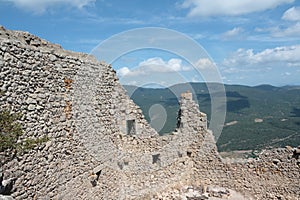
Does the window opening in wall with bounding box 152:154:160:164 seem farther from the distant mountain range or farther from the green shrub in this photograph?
the green shrub

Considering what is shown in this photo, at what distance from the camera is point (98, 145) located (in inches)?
333

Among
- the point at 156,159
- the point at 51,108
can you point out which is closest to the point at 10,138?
the point at 51,108

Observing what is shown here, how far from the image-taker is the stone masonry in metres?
6.04

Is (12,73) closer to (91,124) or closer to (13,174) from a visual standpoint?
(13,174)

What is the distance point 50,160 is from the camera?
262 inches

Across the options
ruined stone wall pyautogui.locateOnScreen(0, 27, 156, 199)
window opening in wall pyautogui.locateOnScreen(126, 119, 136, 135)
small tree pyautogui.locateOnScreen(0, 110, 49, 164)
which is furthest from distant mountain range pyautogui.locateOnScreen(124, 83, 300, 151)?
small tree pyautogui.locateOnScreen(0, 110, 49, 164)

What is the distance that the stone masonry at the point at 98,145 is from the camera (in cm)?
604

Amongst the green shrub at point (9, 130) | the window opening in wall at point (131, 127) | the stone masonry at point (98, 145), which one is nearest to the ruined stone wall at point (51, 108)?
the stone masonry at point (98, 145)

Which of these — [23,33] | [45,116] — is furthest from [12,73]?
[23,33]

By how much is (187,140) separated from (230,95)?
9989 centimetres

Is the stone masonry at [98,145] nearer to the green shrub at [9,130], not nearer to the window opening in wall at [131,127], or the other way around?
the window opening in wall at [131,127]

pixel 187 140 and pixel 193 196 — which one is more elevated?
pixel 187 140

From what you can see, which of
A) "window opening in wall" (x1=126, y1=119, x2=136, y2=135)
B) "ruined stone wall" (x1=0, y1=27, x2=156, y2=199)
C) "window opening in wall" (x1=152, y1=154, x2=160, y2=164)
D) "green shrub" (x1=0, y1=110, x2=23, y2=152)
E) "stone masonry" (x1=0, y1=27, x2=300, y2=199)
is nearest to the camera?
"green shrub" (x1=0, y1=110, x2=23, y2=152)

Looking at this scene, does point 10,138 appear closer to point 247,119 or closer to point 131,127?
point 131,127
